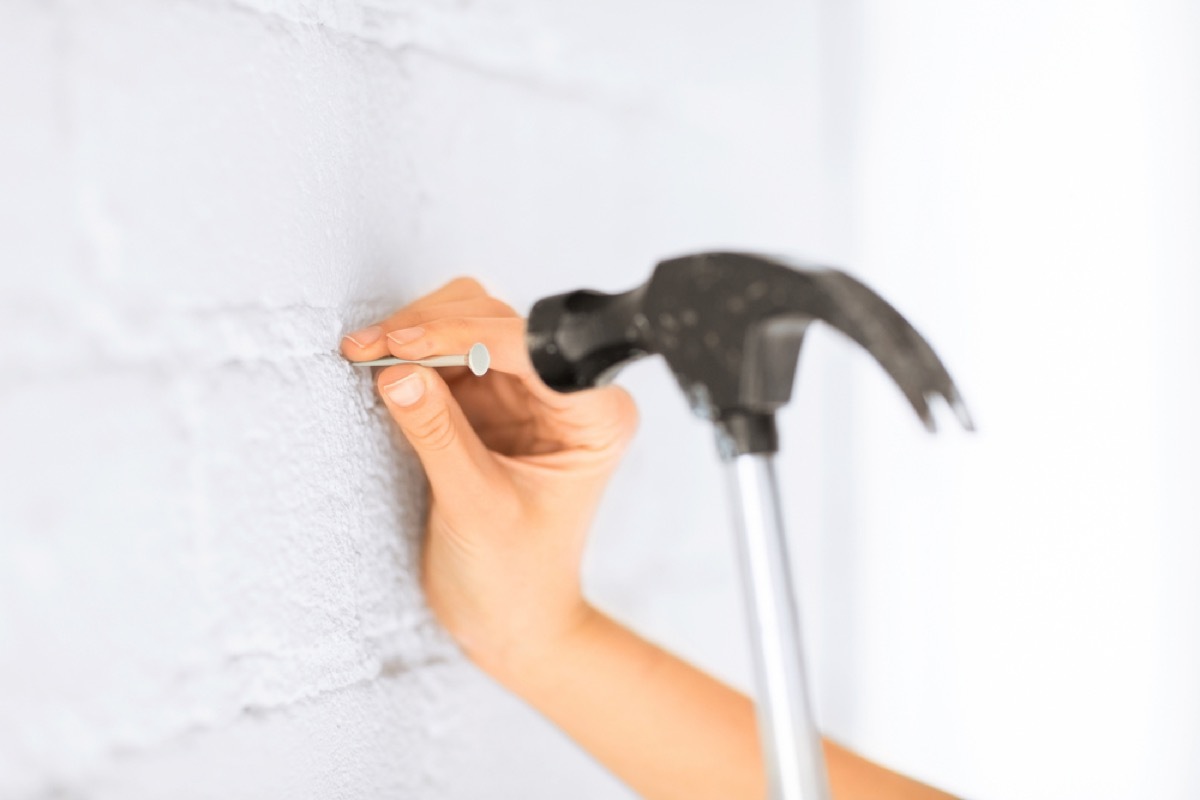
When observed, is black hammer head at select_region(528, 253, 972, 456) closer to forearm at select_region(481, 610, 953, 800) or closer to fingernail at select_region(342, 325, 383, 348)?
fingernail at select_region(342, 325, 383, 348)

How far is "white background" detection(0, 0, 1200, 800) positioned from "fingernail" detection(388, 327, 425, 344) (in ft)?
0.18

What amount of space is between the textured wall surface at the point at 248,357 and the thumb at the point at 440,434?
0.19 feet

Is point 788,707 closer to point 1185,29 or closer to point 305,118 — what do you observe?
point 305,118

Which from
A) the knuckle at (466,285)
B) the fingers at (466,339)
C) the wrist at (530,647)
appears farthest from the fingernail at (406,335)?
the wrist at (530,647)

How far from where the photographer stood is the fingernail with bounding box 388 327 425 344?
0.57m

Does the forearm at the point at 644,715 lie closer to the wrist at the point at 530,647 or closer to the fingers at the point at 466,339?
the wrist at the point at 530,647

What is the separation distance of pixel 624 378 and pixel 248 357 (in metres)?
0.43

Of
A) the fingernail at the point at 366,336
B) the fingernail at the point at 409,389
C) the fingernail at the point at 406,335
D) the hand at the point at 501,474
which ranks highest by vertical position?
the fingernail at the point at 406,335

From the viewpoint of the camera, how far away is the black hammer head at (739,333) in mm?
393

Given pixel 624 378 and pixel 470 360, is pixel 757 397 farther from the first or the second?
pixel 624 378

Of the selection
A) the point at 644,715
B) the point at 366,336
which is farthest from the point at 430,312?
the point at 644,715

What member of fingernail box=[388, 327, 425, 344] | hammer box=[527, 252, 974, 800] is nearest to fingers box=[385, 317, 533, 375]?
fingernail box=[388, 327, 425, 344]

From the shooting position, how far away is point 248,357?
0.57m

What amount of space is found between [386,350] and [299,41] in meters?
0.17
